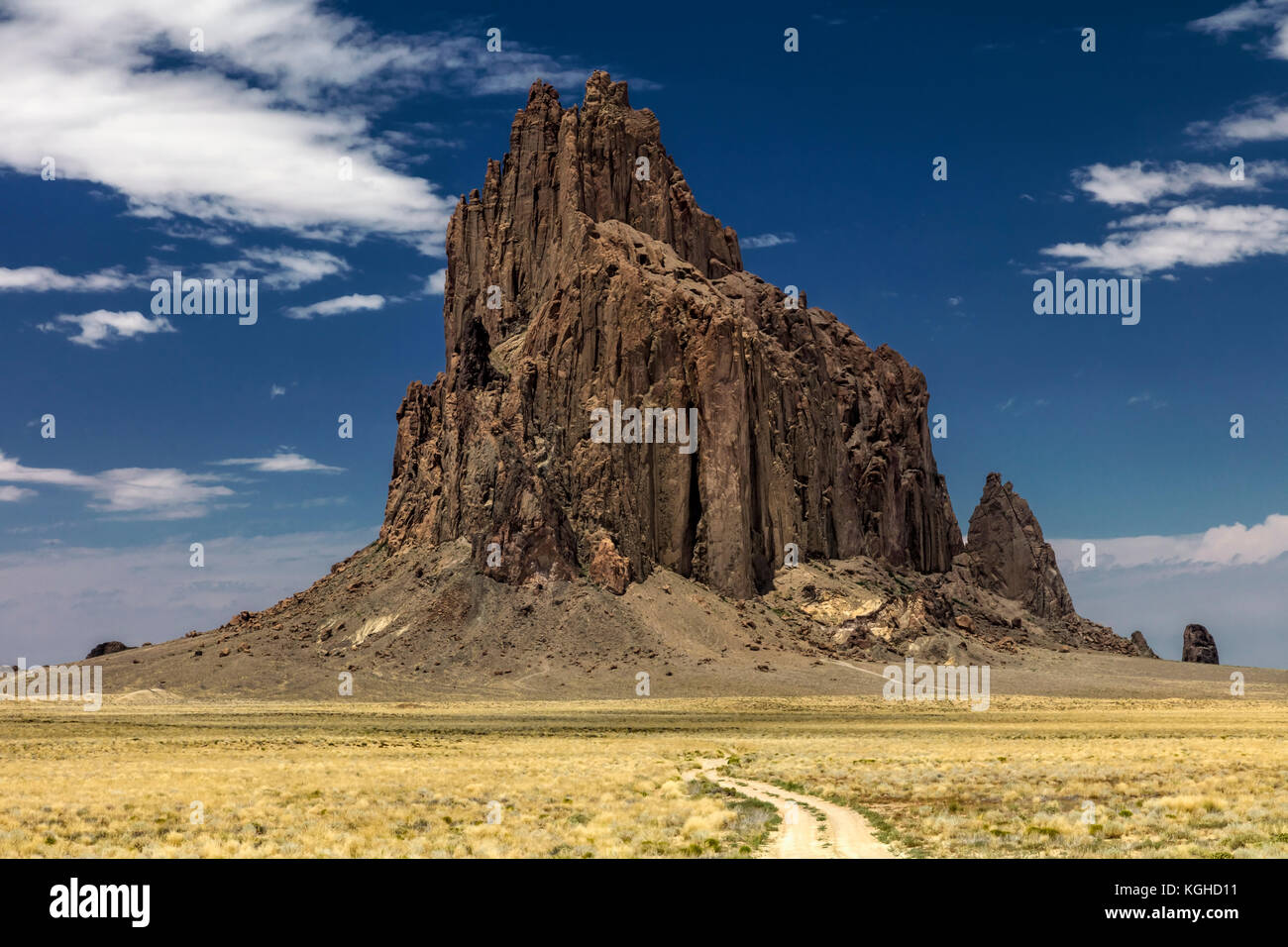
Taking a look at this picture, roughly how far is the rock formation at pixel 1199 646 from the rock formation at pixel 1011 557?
62.0ft

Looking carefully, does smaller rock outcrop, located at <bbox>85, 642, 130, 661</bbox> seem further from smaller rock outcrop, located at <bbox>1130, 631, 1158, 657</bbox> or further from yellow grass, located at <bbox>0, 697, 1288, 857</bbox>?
smaller rock outcrop, located at <bbox>1130, 631, 1158, 657</bbox>

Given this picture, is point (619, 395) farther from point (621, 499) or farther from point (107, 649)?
point (107, 649)

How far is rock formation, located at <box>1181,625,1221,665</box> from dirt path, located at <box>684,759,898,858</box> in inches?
6924

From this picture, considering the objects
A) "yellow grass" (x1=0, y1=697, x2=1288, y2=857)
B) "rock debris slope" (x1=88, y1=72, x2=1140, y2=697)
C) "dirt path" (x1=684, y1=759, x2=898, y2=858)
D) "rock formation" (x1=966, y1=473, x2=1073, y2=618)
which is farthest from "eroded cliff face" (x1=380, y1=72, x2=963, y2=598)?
"dirt path" (x1=684, y1=759, x2=898, y2=858)

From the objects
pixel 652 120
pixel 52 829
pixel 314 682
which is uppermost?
pixel 652 120

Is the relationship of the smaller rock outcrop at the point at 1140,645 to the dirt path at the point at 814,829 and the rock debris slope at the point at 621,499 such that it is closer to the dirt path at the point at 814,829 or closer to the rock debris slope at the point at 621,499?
the rock debris slope at the point at 621,499

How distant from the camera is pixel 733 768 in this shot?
1742 inches

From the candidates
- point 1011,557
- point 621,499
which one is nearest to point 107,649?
point 621,499

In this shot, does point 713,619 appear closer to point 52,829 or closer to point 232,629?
point 232,629

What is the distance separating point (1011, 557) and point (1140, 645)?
24478 mm

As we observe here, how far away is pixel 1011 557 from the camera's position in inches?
7569
